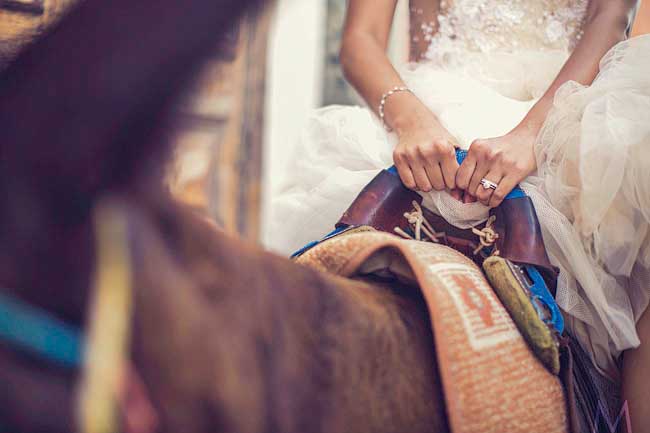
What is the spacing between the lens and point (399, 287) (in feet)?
1.91

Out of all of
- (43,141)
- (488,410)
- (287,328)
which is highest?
(43,141)

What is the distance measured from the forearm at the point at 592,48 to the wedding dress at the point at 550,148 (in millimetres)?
33

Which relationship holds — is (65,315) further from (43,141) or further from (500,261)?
(500,261)

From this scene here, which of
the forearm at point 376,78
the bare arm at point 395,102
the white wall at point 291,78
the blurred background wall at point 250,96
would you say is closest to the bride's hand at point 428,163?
the bare arm at point 395,102

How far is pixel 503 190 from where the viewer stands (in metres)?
0.76

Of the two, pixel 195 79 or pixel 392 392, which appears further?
pixel 392 392

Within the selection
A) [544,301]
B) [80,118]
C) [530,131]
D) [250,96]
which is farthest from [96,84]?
[250,96]

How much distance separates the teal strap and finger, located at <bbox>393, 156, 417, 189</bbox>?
0.60m

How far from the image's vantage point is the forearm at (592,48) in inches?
33.9

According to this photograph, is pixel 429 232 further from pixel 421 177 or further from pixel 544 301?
pixel 544 301

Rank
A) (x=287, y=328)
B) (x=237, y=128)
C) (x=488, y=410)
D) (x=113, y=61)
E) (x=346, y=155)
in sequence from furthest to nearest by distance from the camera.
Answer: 1. (x=237, y=128)
2. (x=346, y=155)
3. (x=488, y=410)
4. (x=287, y=328)
5. (x=113, y=61)

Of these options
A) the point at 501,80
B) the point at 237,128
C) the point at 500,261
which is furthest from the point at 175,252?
the point at 237,128

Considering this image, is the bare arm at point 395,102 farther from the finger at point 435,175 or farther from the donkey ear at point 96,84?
the donkey ear at point 96,84

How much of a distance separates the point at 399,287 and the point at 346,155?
41 cm
